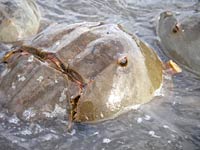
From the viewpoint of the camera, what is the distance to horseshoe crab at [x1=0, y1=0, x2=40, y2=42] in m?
5.16

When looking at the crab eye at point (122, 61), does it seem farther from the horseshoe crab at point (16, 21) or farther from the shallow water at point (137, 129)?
the horseshoe crab at point (16, 21)

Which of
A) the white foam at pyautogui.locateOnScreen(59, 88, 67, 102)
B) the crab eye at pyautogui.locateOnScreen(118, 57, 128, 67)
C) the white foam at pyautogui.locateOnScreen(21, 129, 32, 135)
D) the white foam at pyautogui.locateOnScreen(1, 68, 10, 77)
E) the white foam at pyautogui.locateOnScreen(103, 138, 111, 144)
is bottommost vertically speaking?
the white foam at pyautogui.locateOnScreen(103, 138, 111, 144)

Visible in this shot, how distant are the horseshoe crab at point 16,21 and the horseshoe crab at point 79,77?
1.12m

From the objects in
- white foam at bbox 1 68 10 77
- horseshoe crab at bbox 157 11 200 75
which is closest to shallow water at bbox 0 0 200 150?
horseshoe crab at bbox 157 11 200 75

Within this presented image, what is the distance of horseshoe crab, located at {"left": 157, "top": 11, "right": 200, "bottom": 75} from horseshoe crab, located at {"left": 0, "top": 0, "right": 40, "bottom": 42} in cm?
165

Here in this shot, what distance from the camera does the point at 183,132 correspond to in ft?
12.6

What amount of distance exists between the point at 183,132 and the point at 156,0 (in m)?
3.12

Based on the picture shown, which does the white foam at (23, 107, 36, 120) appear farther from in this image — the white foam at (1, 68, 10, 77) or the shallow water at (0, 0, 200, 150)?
the white foam at (1, 68, 10, 77)

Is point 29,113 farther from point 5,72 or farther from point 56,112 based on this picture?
point 5,72

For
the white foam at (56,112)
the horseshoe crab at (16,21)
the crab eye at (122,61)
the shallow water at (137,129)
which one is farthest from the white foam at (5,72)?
the horseshoe crab at (16,21)

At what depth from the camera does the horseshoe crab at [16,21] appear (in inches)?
203

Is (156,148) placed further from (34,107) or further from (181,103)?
(34,107)

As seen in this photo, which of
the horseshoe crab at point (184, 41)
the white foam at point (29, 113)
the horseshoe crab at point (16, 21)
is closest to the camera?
the white foam at point (29, 113)

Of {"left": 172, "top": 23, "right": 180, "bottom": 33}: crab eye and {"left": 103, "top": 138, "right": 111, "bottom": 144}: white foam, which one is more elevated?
{"left": 172, "top": 23, "right": 180, "bottom": 33}: crab eye
